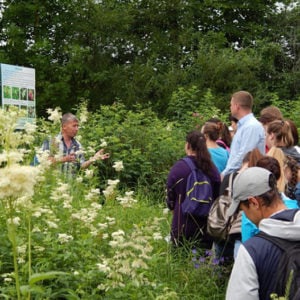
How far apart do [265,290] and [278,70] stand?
2129cm

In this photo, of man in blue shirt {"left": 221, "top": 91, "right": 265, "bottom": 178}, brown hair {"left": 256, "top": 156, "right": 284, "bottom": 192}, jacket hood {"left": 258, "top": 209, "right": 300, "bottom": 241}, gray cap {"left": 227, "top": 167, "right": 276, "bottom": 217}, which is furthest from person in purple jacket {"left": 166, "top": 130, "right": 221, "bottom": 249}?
jacket hood {"left": 258, "top": 209, "right": 300, "bottom": 241}

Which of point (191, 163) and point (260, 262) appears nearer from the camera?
point (260, 262)

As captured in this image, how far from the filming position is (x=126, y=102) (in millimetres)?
18219

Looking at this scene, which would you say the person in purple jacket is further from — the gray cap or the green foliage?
the green foliage

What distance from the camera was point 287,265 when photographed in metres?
2.61

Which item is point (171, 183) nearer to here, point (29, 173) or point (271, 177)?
point (271, 177)

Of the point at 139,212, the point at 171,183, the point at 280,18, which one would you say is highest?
the point at 280,18

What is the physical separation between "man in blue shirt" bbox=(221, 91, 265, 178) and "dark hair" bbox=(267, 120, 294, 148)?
2.72 feet

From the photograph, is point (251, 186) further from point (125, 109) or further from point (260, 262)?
point (125, 109)

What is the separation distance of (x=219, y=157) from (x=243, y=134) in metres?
0.36

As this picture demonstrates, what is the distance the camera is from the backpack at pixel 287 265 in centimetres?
259

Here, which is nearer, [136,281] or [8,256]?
[136,281]

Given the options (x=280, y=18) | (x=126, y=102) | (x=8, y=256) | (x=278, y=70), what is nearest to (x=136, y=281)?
(x=8, y=256)

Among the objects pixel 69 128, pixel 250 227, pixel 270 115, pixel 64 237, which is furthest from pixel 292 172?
pixel 69 128
